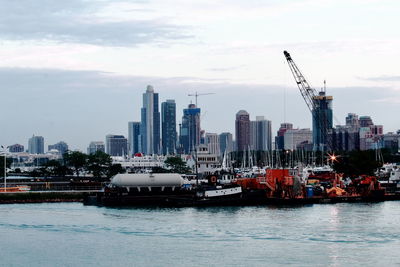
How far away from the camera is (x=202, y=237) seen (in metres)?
65.8

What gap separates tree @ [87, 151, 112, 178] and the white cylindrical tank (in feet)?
217

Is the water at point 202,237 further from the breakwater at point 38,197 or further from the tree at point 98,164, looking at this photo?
the tree at point 98,164

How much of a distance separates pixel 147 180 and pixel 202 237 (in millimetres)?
40958

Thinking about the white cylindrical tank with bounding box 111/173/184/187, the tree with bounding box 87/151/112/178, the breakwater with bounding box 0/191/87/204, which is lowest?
the breakwater with bounding box 0/191/87/204

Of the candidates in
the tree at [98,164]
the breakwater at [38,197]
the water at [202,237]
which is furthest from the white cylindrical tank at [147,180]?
the tree at [98,164]

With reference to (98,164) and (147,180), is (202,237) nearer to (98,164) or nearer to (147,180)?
(147,180)

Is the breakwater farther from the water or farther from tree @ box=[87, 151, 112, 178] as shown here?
tree @ box=[87, 151, 112, 178]

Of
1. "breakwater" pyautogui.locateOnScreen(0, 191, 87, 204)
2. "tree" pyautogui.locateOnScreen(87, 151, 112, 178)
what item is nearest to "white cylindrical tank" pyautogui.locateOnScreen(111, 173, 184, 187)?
"breakwater" pyautogui.locateOnScreen(0, 191, 87, 204)

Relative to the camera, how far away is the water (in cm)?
5547

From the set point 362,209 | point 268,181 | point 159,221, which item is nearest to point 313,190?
point 268,181

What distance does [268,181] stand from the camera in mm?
105562

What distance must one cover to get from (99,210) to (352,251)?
4145cm

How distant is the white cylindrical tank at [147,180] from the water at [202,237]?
43.1ft

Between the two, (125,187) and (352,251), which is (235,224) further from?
(125,187)
